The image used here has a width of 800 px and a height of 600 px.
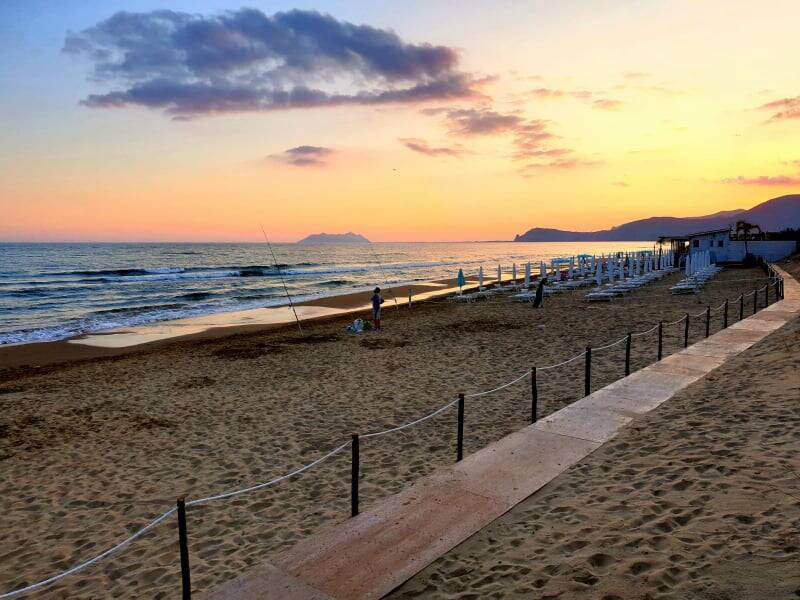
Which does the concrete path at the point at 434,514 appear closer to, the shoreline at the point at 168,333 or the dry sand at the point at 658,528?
the dry sand at the point at 658,528

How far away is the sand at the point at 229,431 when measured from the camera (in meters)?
5.70

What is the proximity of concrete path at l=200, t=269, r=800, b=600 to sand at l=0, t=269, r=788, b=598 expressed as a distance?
0.62 meters

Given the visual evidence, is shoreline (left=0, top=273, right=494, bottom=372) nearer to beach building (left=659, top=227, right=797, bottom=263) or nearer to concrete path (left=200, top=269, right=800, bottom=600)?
concrete path (left=200, top=269, right=800, bottom=600)

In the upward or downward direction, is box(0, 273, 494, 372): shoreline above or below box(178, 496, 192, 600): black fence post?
below

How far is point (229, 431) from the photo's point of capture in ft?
30.9

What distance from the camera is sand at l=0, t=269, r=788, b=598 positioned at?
5703mm

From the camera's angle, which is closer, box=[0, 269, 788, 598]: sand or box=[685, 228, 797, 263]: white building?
box=[0, 269, 788, 598]: sand

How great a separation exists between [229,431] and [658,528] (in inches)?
281

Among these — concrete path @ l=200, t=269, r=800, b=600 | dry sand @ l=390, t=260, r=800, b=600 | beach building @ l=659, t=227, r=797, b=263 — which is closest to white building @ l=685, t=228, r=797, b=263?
beach building @ l=659, t=227, r=797, b=263

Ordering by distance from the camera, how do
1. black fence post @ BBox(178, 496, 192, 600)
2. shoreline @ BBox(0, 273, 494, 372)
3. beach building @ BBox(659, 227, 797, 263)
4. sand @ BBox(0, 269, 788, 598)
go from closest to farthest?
black fence post @ BBox(178, 496, 192, 600) < sand @ BBox(0, 269, 788, 598) < shoreline @ BBox(0, 273, 494, 372) < beach building @ BBox(659, 227, 797, 263)

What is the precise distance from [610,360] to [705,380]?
3.47 meters

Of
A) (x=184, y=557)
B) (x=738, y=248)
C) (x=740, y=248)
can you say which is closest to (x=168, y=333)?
(x=184, y=557)

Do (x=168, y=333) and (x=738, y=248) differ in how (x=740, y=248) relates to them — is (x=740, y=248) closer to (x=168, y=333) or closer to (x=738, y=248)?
(x=738, y=248)

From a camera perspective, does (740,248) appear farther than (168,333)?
Yes
